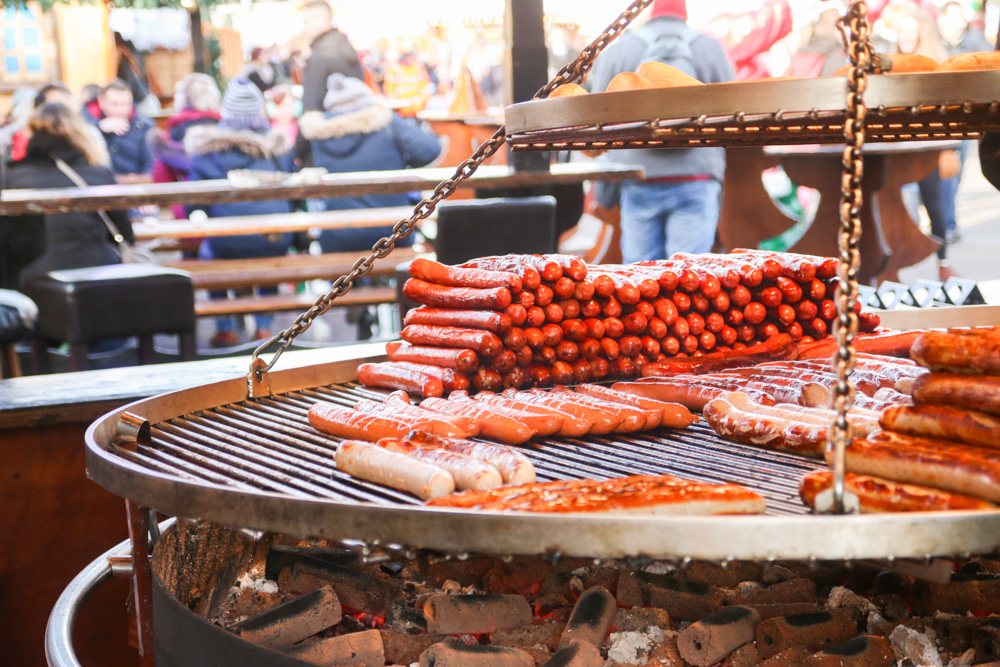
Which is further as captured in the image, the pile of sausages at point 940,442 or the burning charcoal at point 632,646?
the burning charcoal at point 632,646

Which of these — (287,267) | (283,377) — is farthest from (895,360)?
(287,267)

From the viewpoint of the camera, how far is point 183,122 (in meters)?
8.73

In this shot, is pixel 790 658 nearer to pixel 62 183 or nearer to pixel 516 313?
pixel 516 313

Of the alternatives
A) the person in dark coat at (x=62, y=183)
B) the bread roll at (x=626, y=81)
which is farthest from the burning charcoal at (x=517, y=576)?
the person in dark coat at (x=62, y=183)

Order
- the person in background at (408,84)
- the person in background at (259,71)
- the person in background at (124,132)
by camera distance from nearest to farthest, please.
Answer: the person in background at (124,132) → the person in background at (259,71) → the person in background at (408,84)

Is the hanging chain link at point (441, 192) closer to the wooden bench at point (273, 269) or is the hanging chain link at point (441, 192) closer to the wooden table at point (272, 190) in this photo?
the wooden table at point (272, 190)

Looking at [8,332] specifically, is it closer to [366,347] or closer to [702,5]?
[366,347]

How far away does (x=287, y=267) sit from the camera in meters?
7.20

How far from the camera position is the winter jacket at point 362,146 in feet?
25.2

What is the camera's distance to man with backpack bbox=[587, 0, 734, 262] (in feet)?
19.4

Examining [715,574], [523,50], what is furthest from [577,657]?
[523,50]

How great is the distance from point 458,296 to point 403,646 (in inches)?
42.7

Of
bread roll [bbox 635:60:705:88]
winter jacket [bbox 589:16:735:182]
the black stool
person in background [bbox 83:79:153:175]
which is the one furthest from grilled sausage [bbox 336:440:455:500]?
person in background [bbox 83:79:153:175]

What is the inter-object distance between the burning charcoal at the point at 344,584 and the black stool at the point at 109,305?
357 centimetres
